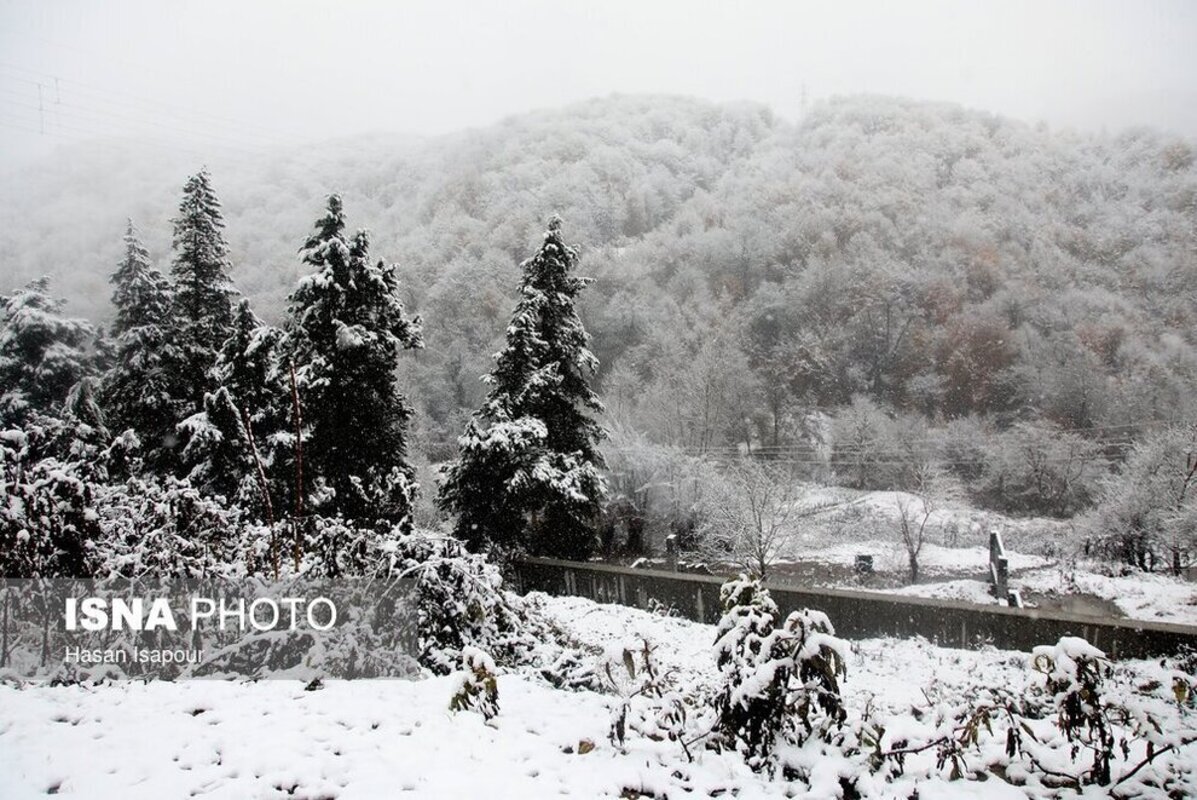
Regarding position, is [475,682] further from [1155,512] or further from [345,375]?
[1155,512]

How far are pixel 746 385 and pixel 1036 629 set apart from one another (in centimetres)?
3121

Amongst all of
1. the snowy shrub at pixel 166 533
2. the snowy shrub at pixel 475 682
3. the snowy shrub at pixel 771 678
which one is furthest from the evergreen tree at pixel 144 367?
the snowy shrub at pixel 771 678

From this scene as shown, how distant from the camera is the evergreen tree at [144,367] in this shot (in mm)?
16538

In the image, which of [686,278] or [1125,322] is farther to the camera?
[686,278]

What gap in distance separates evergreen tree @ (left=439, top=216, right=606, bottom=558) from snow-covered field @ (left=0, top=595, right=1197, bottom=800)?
11.5 metres

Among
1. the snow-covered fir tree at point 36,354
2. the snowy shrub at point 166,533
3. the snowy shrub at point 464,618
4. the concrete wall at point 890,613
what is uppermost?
the snow-covered fir tree at point 36,354

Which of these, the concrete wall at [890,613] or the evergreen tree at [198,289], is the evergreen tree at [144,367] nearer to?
the evergreen tree at [198,289]

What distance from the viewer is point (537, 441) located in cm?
1778

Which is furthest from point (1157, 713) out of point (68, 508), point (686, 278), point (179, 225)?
point (686, 278)

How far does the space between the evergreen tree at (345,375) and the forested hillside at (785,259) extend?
654 inches

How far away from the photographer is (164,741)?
14.1 feet

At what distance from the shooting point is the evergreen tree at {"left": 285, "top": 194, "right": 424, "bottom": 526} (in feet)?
45.3

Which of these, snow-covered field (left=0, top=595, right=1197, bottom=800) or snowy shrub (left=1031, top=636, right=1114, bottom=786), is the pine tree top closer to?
snow-covered field (left=0, top=595, right=1197, bottom=800)

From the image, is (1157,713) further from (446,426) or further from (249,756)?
(446,426)
